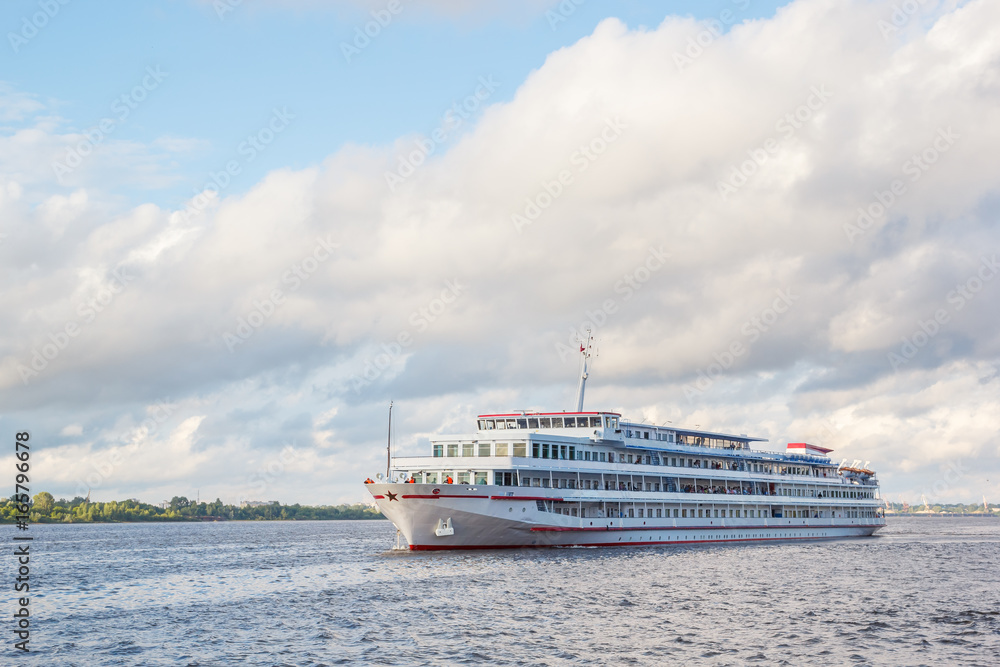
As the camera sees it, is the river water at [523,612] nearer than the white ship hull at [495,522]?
Yes

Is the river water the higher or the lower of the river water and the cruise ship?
Result: the lower

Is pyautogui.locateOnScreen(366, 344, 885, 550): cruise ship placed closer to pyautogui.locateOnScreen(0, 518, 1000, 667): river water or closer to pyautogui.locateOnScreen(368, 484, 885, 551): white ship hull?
pyautogui.locateOnScreen(368, 484, 885, 551): white ship hull

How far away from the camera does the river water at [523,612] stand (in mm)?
30938

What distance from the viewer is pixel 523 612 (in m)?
38.3

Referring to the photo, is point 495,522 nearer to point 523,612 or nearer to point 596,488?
point 596,488

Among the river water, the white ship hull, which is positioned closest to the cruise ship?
the white ship hull

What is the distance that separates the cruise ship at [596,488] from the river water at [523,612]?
102 inches

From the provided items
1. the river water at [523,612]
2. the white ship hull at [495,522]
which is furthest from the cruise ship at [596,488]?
the river water at [523,612]

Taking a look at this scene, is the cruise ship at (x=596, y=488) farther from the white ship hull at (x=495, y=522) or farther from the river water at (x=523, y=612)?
the river water at (x=523, y=612)

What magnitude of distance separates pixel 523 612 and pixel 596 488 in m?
33.2

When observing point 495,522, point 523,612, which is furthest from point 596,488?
point 523,612

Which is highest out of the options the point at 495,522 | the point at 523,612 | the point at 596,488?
the point at 596,488

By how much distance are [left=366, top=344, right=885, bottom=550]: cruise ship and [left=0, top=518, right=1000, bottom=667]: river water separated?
260 cm

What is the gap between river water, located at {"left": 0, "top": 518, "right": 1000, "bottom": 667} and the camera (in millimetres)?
30938
